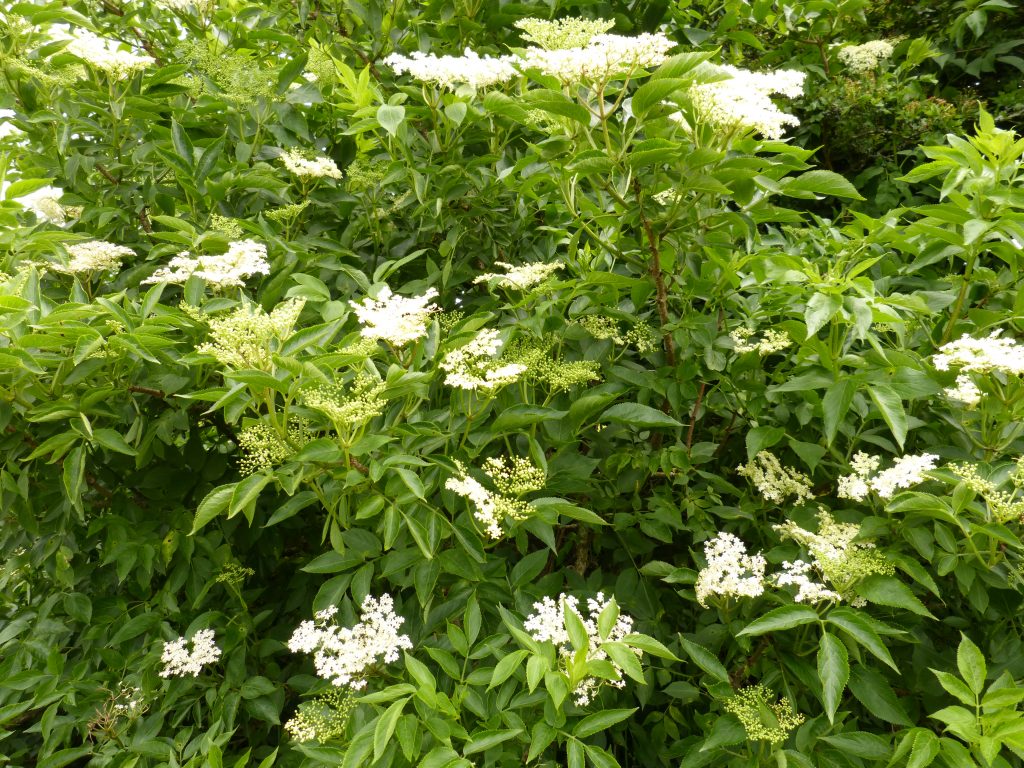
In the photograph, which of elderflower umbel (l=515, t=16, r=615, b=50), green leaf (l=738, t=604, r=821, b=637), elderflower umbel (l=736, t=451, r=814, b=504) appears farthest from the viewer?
elderflower umbel (l=736, t=451, r=814, b=504)

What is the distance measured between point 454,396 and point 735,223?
765mm

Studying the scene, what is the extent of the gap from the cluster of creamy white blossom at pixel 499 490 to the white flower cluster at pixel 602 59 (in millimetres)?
831

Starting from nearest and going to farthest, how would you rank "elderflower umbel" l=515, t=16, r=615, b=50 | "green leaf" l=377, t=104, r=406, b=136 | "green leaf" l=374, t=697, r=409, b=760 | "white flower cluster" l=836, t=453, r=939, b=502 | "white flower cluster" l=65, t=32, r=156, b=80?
"green leaf" l=374, t=697, r=409, b=760, "white flower cluster" l=836, t=453, r=939, b=502, "elderflower umbel" l=515, t=16, r=615, b=50, "green leaf" l=377, t=104, r=406, b=136, "white flower cluster" l=65, t=32, r=156, b=80

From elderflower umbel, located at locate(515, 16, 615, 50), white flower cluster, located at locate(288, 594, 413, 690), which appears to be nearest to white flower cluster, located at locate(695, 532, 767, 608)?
white flower cluster, located at locate(288, 594, 413, 690)

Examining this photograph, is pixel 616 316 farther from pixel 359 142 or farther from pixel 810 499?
pixel 359 142

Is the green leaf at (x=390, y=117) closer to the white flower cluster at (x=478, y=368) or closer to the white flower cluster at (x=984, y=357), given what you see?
the white flower cluster at (x=478, y=368)

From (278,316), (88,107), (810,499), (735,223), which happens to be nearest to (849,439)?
(810,499)

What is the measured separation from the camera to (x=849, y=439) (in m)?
1.98

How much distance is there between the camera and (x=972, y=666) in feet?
4.94

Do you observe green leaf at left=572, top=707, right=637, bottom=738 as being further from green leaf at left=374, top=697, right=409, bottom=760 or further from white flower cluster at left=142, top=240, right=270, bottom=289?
white flower cluster at left=142, top=240, right=270, bottom=289

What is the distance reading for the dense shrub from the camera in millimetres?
1572

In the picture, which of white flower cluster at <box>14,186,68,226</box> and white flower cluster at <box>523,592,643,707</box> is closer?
white flower cluster at <box>523,592,643,707</box>

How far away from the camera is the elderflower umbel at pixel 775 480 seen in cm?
187

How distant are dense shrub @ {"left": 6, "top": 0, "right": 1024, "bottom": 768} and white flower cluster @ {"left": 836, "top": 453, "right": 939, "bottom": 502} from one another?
0.01 metres
